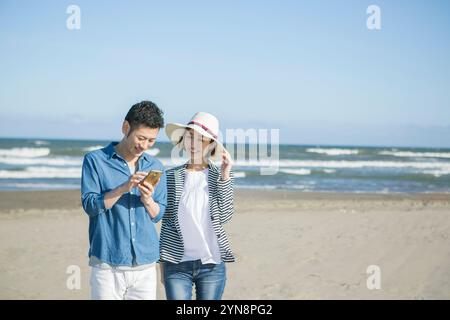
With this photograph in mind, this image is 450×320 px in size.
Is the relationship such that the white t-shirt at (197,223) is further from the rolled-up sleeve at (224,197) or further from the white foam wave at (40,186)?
the white foam wave at (40,186)

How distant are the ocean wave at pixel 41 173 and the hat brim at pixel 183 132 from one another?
19.2 metres

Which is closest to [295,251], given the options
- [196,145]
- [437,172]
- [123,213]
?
[196,145]

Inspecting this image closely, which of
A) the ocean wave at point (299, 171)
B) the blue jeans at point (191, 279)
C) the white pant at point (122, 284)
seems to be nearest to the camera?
the white pant at point (122, 284)

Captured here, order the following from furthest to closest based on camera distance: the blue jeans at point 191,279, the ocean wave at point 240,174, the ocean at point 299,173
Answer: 1. the ocean wave at point 240,174
2. the ocean at point 299,173
3. the blue jeans at point 191,279

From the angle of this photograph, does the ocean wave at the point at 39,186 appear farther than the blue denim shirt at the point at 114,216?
Yes

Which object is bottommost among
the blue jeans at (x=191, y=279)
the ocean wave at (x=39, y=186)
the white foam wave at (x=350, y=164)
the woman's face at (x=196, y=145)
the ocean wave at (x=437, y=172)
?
the ocean wave at (x=437, y=172)

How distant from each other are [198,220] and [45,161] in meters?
27.2

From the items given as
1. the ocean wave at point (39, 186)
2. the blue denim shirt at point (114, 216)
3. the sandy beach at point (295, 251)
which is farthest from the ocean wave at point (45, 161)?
the blue denim shirt at point (114, 216)

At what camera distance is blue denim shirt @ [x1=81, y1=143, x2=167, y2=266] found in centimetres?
324

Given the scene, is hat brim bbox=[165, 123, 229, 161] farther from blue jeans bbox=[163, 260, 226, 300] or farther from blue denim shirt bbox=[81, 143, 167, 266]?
blue jeans bbox=[163, 260, 226, 300]

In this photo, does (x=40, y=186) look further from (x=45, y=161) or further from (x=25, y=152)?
(x=25, y=152)

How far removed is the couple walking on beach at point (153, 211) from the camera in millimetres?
3248

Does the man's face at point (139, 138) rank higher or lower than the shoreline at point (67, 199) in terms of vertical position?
higher
